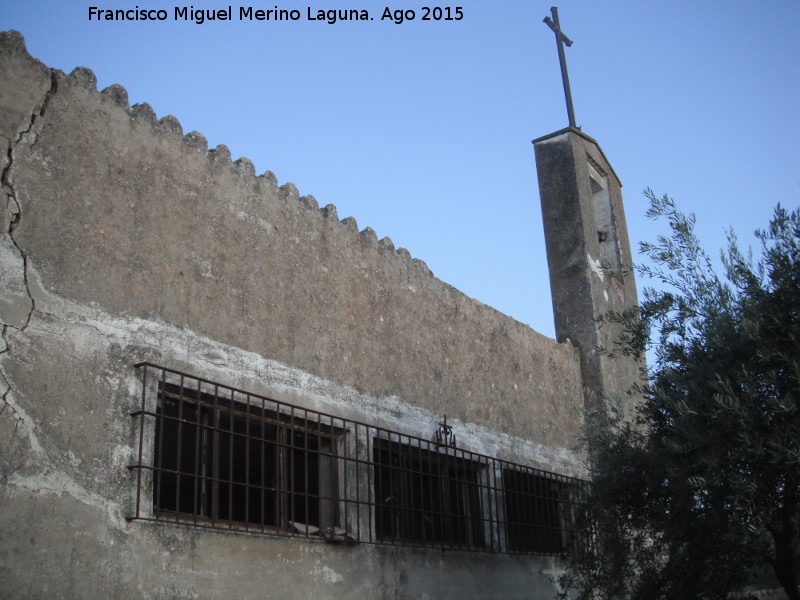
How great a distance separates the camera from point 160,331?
6.21 meters

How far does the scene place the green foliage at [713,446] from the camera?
6293mm

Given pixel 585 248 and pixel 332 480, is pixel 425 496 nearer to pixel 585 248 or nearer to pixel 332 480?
pixel 332 480

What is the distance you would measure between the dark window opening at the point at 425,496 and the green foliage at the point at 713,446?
4.51 ft

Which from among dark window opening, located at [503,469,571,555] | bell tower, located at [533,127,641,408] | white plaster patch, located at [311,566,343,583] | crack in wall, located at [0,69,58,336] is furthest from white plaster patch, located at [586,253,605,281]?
crack in wall, located at [0,69,58,336]

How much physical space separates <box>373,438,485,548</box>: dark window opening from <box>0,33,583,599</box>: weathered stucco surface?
234 mm

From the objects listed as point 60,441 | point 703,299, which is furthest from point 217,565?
point 703,299

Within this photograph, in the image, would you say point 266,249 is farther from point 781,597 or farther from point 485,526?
point 781,597

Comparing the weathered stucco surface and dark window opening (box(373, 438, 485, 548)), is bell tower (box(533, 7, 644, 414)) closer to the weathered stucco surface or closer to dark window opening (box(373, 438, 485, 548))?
dark window opening (box(373, 438, 485, 548))

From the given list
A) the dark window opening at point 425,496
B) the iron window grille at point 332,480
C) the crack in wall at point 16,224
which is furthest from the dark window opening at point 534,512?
the crack in wall at point 16,224

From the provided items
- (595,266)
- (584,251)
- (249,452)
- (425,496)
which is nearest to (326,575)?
(249,452)

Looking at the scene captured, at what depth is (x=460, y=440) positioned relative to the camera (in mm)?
8977

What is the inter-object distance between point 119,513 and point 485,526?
449cm

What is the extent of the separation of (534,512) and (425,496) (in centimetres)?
135

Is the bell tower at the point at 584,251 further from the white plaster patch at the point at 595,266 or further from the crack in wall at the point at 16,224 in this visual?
the crack in wall at the point at 16,224
